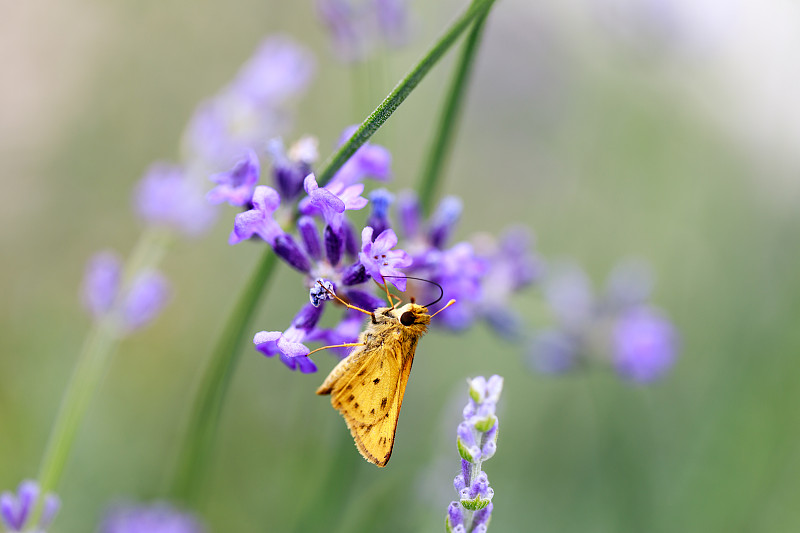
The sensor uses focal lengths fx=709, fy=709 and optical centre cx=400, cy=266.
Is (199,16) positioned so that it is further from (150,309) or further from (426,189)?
(426,189)

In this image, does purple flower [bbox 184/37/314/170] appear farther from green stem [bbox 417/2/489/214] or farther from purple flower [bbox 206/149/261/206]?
purple flower [bbox 206/149/261/206]

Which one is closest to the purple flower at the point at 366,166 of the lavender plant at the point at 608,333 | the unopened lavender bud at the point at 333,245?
the unopened lavender bud at the point at 333,245

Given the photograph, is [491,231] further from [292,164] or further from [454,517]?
[454,517]

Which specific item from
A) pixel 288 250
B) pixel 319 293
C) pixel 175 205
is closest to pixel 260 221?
pixel 288 250

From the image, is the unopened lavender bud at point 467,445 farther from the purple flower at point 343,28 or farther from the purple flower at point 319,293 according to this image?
the purple flower at point 343,28

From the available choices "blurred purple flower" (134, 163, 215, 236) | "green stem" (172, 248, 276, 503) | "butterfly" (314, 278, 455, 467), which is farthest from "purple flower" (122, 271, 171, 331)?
"butterfly" (314, 278, 455, 467)

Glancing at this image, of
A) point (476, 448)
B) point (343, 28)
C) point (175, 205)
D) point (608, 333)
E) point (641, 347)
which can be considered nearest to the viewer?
point (476, 448)

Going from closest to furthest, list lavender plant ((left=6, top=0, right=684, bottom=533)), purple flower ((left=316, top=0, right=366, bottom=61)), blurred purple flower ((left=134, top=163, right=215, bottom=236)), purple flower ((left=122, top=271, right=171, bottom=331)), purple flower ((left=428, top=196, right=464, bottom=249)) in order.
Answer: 1. lavender plant ((left=6, top=0, right=684, bottom=533))
2. purple flower ((left=428, top=196, right=464, bottom=249))
3. purple flower ((left=122, top=271, right=171, bottom=331))
4. blurred purple flower ((left=134, top=163, right=215, bottom=236))
5. purple flower ((left=316, top=0, right=366, bottom=61))
